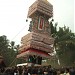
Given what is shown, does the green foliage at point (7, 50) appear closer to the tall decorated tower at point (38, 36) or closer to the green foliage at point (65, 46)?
the green foliage at point (65, 46)

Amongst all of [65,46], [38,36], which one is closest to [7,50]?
[65,46]

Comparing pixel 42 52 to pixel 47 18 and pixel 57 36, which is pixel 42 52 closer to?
pixel 47 18

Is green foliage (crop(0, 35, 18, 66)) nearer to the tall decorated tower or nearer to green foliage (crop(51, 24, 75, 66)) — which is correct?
green foliage (crop(51, 24, 75, 66))

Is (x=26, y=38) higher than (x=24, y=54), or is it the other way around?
(x=26, y=38)

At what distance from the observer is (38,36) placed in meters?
23.1

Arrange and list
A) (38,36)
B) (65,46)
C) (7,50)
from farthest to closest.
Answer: (7,50) < (65,46) < (38,36)

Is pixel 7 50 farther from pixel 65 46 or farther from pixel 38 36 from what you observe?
pixel 38 36

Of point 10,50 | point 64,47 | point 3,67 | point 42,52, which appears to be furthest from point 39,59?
point 10,50

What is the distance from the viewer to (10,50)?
46.8m

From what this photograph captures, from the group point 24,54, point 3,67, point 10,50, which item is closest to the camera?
point 3,67

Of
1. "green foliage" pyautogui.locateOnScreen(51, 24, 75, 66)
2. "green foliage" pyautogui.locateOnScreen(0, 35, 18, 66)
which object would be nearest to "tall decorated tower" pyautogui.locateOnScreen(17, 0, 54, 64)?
"green foliage" pyautogui.locateOnScreen(51, 24, 75, 66)

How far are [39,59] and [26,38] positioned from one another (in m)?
2.85

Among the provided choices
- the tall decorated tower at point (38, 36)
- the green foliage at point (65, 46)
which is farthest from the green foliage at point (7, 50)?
the tall decorated tower at point (38, 36)

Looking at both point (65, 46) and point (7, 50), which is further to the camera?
point (7, 50)
